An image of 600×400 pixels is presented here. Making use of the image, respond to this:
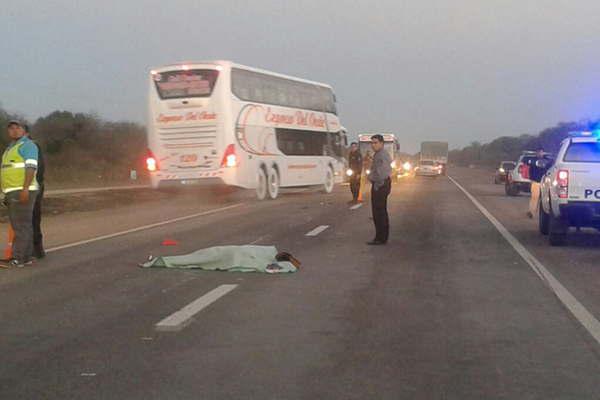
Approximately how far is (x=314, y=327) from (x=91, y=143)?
59.5 metres

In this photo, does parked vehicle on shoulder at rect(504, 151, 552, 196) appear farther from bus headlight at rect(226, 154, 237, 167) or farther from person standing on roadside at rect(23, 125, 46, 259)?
person standing on roadside at rect(23, 125, 46, 259)

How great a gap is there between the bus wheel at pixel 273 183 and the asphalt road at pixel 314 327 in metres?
15.1

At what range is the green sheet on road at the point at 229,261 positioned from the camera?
11586mm

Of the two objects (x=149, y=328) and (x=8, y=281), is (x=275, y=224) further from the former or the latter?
(x=149, y=328)

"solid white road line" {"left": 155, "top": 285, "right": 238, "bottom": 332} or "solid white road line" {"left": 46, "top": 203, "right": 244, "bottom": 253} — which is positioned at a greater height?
"solid white road line" {"left": 155, "top": 285, "right": 238, "bottom": 332}

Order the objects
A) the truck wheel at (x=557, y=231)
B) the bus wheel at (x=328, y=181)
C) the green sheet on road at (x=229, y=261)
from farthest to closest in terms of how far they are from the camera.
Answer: the bus wheel at (x=328, y=181), the truck wheel at (x=557, y=231), the green sheet on road at (x=229, y=261)

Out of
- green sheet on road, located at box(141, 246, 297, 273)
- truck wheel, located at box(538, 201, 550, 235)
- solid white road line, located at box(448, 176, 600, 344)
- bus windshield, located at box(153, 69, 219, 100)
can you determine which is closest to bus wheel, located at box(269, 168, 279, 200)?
bus windshield, located at box(153, 69, 219, 100)

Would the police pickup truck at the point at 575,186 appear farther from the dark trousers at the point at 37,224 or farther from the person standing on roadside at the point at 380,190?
the dark trousers at the point at 37,224

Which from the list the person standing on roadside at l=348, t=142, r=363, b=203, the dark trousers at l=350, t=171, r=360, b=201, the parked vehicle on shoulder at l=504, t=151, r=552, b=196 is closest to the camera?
the person standing on roadside at l=348, t=142, r=363, b=203

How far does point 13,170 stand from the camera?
39.0ft

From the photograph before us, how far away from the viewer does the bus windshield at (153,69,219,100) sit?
26.2 metres

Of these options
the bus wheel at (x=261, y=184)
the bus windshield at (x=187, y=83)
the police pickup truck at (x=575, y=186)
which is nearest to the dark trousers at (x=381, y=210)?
the police pickup truck at (x=575, y=186)

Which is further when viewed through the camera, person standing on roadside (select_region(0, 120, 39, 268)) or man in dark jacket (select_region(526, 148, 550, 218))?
man in dark jacket (select_region(526, 148, 550, 218))

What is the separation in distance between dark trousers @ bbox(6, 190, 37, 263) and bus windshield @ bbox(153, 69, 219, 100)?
47.6ft
